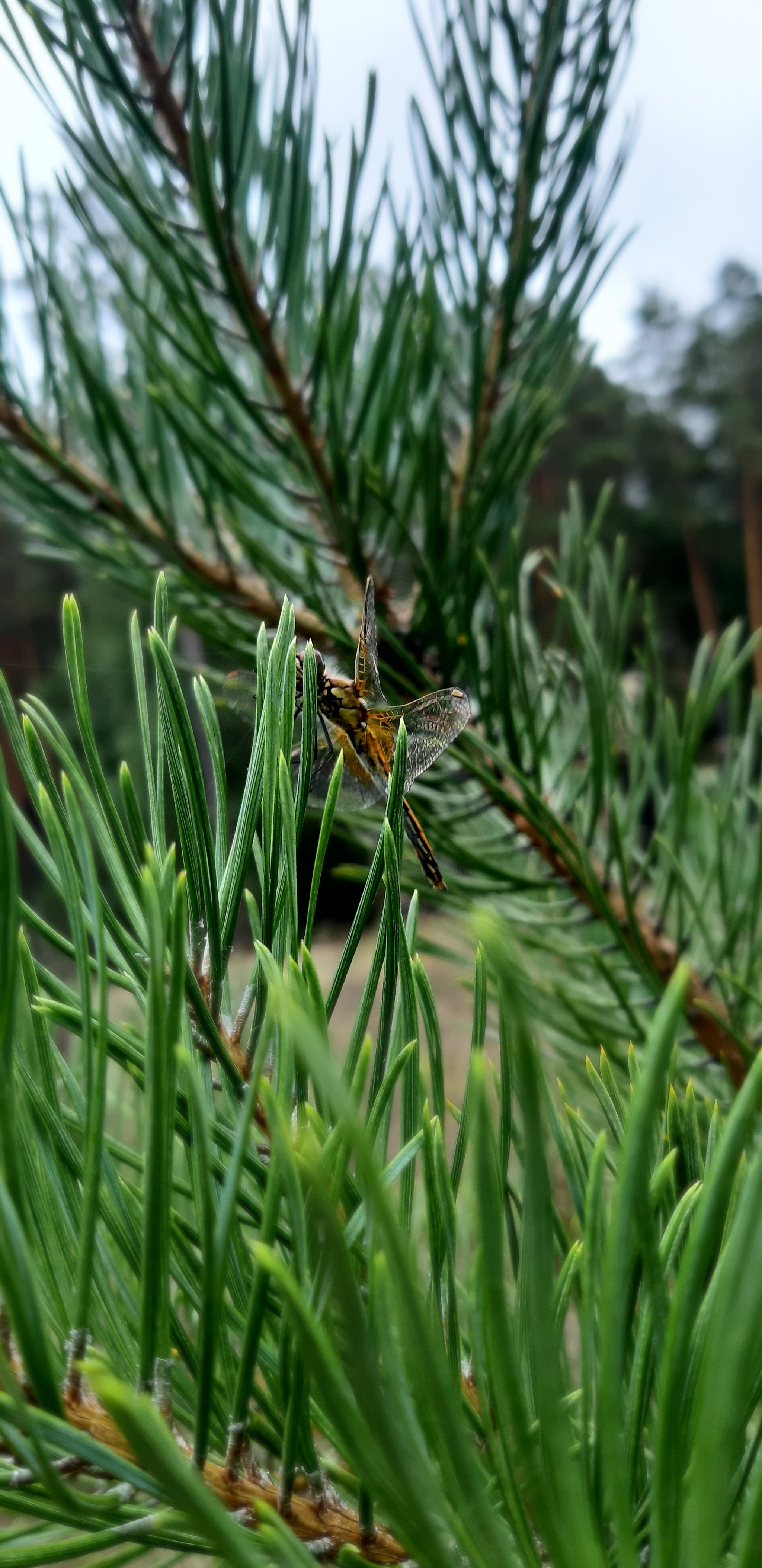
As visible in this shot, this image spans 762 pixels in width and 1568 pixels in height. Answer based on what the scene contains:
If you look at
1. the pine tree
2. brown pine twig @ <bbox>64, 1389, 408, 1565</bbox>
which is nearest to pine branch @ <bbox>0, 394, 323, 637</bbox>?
the pine tree

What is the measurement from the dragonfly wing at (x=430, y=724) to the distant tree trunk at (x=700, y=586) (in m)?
4.38

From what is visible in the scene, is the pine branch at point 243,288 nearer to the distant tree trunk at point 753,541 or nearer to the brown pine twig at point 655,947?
the brown pine twig at point 655,947

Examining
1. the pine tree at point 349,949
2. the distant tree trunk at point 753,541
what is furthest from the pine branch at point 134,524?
the distant tree trunk at point 753,541

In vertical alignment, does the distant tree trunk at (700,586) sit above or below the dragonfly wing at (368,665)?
above

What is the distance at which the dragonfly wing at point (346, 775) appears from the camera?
0.19 m

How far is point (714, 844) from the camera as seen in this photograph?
35cm

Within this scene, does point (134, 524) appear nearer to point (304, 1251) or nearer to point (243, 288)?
point (243, 288)

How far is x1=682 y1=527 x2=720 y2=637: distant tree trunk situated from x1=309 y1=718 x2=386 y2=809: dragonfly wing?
4.37 m

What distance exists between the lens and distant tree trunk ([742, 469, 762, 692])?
159 inches

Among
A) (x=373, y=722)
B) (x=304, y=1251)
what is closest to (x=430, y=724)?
(x=373, y=722)

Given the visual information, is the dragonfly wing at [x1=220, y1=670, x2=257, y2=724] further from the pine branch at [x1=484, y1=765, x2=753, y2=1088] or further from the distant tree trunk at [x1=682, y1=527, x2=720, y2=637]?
the distant tree trunk at [x1=682, y1=527, x2=720, y2=637]

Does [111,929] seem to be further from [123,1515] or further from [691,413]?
[691,413]

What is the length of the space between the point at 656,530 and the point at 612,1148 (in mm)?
5054

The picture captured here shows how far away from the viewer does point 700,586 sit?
176 inches
